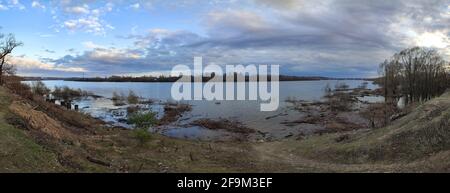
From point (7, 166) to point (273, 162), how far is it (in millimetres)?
14506

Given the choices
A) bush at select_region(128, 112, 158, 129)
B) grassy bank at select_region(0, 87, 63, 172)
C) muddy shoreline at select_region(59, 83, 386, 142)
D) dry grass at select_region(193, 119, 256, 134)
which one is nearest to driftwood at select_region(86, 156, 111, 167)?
grassy bank at select_region(0, 87, 63, 172)

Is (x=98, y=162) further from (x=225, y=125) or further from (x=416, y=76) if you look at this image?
(x=416, y=76)

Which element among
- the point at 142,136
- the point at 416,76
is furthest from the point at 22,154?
the point at 416,76

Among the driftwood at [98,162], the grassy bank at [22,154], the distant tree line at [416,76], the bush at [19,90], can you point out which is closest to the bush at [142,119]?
the driftwood at [98,162]

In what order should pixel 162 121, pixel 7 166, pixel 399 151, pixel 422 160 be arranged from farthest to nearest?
1. pixel 162 121
2. pixel 399 151
3. pixel 422 160
4. pixel 7 166

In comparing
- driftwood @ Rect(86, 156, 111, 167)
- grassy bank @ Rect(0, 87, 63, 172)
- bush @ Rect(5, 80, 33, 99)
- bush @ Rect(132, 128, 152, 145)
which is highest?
bush @ Rect(5, 80, 33, 99)

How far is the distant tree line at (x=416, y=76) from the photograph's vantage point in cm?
8400

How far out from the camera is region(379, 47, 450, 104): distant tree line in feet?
276

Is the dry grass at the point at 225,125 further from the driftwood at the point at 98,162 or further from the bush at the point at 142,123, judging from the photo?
the driftwood at the point at 98,162

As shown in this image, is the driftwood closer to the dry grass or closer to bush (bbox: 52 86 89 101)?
the dry grass
